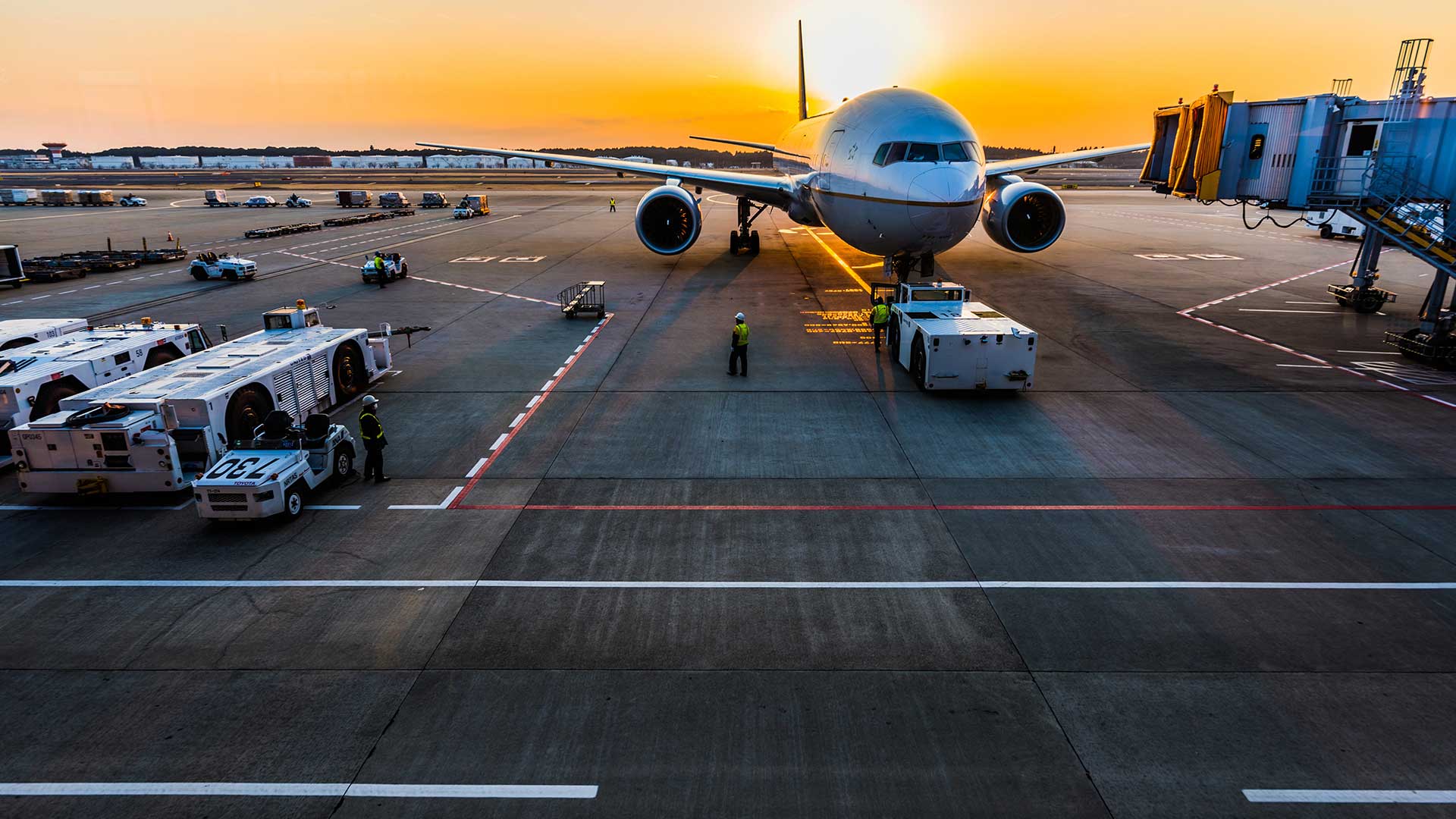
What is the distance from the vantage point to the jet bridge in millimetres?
21984

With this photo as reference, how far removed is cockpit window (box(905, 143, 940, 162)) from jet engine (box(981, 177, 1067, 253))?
27.8ft

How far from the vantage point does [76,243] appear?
52250 mm

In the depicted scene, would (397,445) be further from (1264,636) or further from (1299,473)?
(1299,473)

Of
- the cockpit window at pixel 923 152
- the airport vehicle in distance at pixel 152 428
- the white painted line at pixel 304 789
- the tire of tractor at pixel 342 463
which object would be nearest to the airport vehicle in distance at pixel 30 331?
the airport vehicle in distance at pixel 152 428

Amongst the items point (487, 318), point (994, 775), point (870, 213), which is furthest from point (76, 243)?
point (994, 775)

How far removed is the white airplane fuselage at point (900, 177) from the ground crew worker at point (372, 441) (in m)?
17.2

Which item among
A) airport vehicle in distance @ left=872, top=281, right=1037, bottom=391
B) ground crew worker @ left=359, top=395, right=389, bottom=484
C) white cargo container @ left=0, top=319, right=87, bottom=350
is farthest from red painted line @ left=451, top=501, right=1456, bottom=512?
white cargo container @ left=0, top=319, right=87, bottom=350

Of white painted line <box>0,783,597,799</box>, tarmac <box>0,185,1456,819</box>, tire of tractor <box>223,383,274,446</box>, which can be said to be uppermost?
tire of tractor <box>223,383,274,446</box>

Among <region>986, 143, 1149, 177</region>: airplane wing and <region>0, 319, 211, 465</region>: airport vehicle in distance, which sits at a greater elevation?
<region>986, 143, 1149, 177</region>: airplane wing

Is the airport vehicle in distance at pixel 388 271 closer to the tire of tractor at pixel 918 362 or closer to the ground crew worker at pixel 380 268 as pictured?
the ground crew worker at pixel 380 268

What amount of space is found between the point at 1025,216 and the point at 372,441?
91.3ft

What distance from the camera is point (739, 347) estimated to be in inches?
789

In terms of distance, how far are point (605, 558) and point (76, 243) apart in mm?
62255

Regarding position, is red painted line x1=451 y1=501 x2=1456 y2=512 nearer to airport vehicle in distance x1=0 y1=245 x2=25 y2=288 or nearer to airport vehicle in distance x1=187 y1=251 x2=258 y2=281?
airport vehicle in distance x1=187 y1=251 x2=258 y2=281
